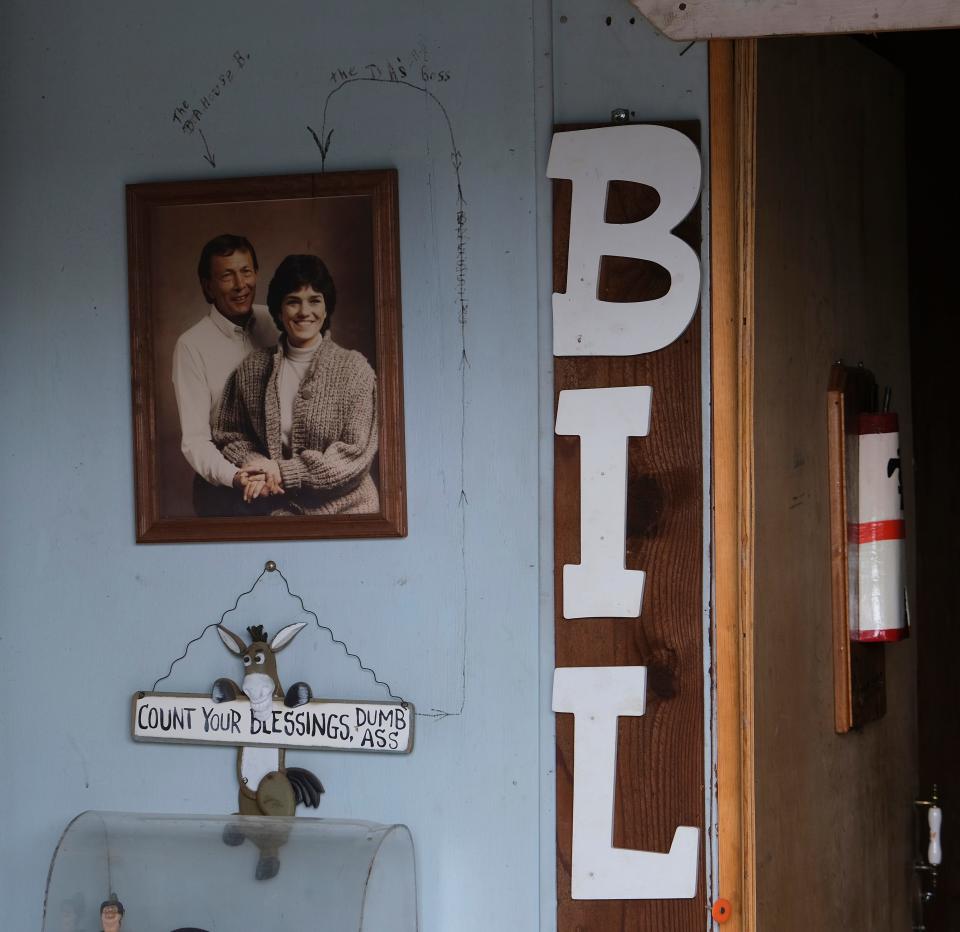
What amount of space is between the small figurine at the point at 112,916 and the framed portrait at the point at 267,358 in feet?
2.10

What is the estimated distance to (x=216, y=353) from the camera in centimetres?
215

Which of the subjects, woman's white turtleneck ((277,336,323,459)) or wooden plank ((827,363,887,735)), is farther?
wooden plank ((827,363,887,735))

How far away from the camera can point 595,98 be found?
2.05 metres

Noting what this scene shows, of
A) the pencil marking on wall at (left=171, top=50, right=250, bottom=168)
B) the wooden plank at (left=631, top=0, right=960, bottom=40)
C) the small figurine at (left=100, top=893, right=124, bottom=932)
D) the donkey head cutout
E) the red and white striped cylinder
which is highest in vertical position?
the pencil marking on wall at (left=171, top=50, right=250, bottom=168)

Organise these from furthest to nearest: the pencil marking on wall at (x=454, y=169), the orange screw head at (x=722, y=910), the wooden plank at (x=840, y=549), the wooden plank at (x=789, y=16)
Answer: the wooden plank at (x=840, y=549)
the pencil marking on wall at (x=454, y=169)
the orange screw head at (x=722, y=910)
the wooden plank at (x=789, y=16)

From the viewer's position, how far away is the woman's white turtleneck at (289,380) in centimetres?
212

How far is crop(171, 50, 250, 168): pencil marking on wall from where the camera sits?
216 cm

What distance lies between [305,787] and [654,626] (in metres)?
0.69

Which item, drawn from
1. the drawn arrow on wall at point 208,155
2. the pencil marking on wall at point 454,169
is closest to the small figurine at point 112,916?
the pencil marking on wall at point 454,169

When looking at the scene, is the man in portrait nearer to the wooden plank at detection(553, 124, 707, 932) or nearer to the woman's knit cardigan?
the woman's knit cardigan

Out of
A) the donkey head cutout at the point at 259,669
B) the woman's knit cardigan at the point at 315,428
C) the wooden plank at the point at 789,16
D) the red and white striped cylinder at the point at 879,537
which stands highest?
the wooden plank at the point at 789,16

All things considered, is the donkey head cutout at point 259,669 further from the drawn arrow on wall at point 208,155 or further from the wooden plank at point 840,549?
the wooden plank at point 840,549

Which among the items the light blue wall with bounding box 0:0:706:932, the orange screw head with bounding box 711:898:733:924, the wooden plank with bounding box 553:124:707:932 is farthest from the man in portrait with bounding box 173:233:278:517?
the orange screw head with bounding box 711:898:733:924

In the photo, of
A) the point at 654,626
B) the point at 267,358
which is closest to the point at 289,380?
the point at 267,358
